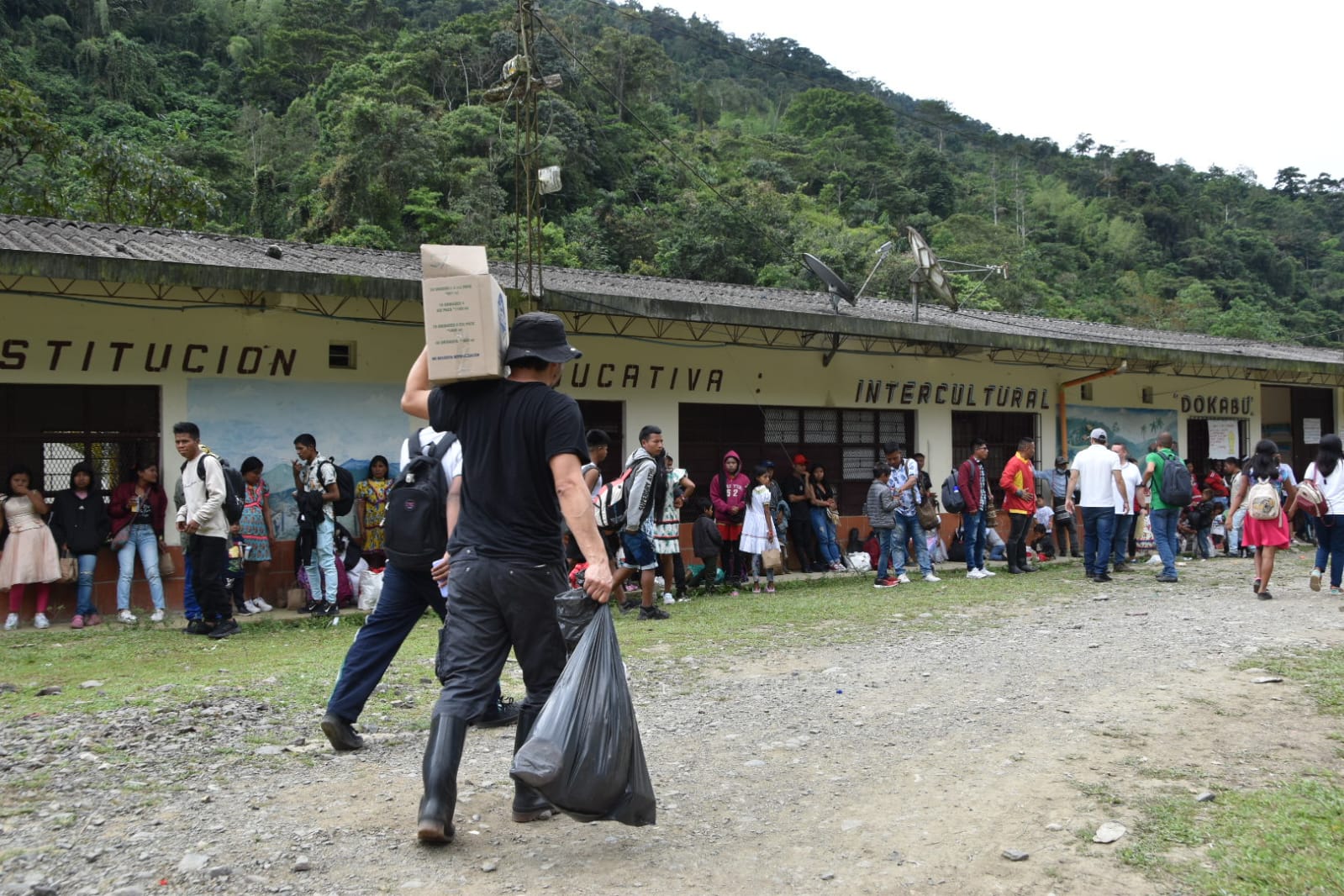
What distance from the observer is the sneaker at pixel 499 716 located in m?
5.43

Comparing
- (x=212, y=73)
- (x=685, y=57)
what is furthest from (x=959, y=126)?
(x=212, y=73)

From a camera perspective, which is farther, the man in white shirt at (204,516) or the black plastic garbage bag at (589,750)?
the man in white shirt at (204,516)

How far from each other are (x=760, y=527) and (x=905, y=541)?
1933mm

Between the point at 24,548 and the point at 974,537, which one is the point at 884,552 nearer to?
the point at 974,537

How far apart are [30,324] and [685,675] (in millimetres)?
7441

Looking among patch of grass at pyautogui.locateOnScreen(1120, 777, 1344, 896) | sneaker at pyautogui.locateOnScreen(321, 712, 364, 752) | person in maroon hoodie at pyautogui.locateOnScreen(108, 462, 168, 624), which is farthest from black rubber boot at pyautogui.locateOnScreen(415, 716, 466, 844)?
person in maroon hoodie at pyautogui.locateOnScreen(108, 462, 168, 624)

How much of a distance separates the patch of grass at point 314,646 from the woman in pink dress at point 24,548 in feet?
1.27

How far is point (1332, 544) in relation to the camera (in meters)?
10.7

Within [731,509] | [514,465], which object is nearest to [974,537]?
[731,509]

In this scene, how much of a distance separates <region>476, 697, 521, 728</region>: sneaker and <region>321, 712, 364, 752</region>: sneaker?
0.63 m

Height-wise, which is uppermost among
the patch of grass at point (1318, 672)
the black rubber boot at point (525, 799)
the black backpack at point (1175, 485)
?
the black backpack at point (1175, 485)

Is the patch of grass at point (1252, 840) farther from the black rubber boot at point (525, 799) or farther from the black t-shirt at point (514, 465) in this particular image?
the black t-shirt at point (514, 465)

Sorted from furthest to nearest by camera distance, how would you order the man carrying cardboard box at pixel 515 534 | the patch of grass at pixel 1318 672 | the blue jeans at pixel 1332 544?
the blue jeans at pixel 1332 544 → the patch of grass at pixel 1318 672 → the man carrying cardboard box at pixel 515 534

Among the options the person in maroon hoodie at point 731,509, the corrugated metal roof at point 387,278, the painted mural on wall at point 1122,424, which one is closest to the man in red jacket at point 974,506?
the corrugated metal roof at point 387,278
